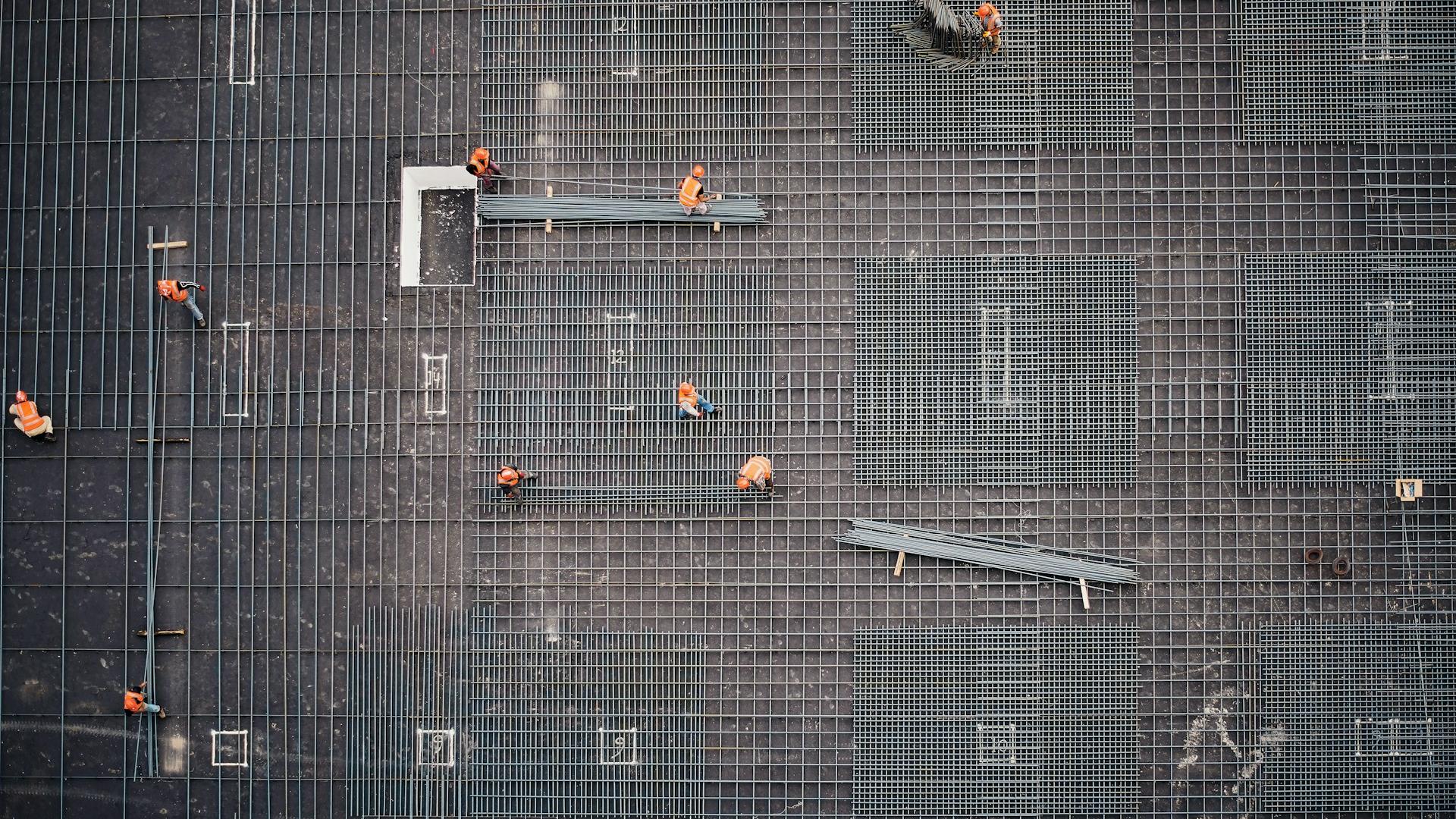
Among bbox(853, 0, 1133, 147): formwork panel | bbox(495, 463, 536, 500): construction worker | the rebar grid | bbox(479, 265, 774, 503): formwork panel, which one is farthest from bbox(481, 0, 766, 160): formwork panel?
bbox(495, 463, 536, 500): construction worker

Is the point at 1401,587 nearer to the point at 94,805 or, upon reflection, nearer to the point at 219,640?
the point at 219,640

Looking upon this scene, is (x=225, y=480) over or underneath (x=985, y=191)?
underneath

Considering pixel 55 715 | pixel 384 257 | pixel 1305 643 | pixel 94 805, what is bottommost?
pixel 94 805

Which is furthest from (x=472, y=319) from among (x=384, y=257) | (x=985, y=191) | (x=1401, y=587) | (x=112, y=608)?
(x=1401, y=587)

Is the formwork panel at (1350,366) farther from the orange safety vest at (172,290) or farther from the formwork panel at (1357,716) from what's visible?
the orange safety vest at (172,290)

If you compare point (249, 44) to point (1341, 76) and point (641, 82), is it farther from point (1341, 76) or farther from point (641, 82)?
point (1341, 76)

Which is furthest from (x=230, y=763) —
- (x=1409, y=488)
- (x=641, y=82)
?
(x=1409, y=488)

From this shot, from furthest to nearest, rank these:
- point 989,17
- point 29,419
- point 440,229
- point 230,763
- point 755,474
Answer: point 440,229, point 230,763, point 29,419, point 989,17, point 755,474
